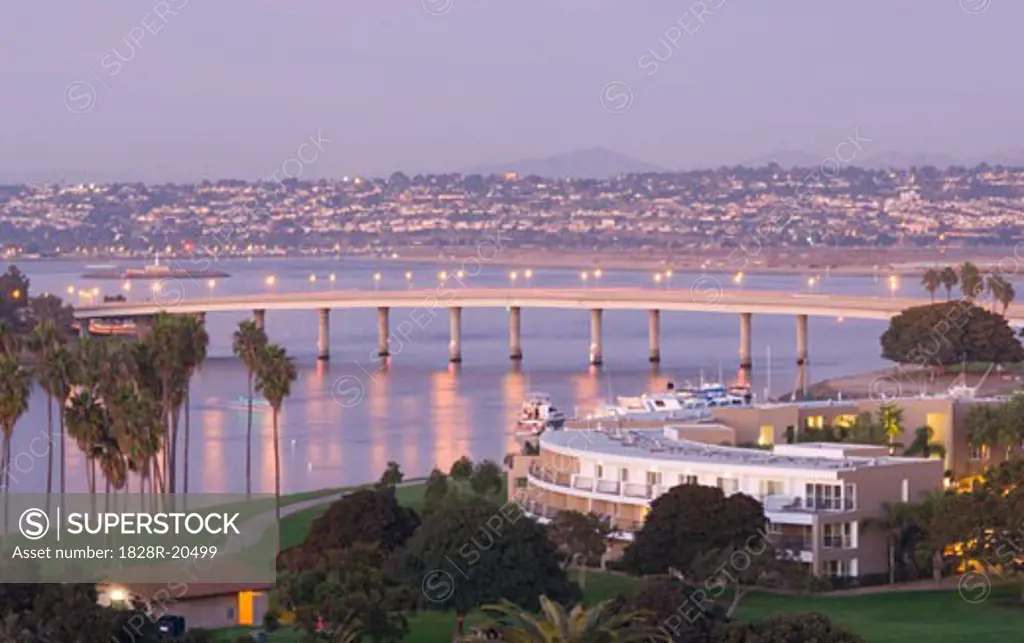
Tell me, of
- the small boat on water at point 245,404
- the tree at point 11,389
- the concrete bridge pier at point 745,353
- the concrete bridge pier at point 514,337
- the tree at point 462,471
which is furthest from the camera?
the concrete bridge pier at point 514,337

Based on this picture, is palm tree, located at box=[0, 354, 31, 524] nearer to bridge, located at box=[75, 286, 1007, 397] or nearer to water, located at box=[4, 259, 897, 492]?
water, located at box=[4, 259, 897, 492]

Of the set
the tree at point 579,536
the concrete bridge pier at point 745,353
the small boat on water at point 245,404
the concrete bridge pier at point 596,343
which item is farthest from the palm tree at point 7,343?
the concrete bridge pier at point 596,343

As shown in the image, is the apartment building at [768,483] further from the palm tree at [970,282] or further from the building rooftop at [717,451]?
the palm tree at [970,282]

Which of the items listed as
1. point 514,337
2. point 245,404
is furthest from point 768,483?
point 514,337

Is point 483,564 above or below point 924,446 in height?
below

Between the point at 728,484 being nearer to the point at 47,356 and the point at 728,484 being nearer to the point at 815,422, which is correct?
the point at 815,422

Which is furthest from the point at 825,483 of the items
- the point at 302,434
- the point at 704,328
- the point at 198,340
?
the point at 704,328

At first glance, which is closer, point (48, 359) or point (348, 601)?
point (348, 601)
